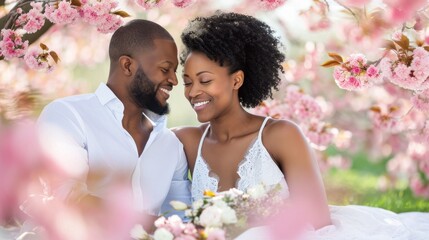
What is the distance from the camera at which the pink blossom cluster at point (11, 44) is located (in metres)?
3.96

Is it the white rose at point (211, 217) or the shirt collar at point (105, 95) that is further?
the shirt collar at point (105, 95)

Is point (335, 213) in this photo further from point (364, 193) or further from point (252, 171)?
point (364, 193)

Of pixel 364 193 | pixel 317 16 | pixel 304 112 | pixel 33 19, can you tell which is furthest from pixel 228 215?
pixel 364 193

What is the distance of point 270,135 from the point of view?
3.06 metres

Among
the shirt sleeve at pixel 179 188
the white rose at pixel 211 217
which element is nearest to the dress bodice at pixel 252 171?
the shirt sleeve at pixel 179 188

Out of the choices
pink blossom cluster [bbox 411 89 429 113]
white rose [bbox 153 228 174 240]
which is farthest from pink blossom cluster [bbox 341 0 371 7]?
white rose [bbox 153 228 174 240]

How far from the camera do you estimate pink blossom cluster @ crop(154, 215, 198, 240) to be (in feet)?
6.64

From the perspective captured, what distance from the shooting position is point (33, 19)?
12.6 ft

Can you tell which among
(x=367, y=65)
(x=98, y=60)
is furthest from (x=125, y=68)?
(x=98, y=60)

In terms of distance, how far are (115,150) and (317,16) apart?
3.20 m

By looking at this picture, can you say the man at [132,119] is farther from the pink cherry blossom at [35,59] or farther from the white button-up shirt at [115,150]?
the pink cherry blossom at [35,59]

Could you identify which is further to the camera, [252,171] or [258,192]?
[252,171]

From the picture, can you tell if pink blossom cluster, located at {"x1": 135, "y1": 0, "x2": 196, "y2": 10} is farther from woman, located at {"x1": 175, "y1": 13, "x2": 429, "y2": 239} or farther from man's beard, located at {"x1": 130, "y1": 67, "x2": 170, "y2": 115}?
man's beard, located at {"x1": 130, "y1": 67, "x2": 170, "y2": 115}

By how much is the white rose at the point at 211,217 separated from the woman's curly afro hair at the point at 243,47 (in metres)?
1.04
